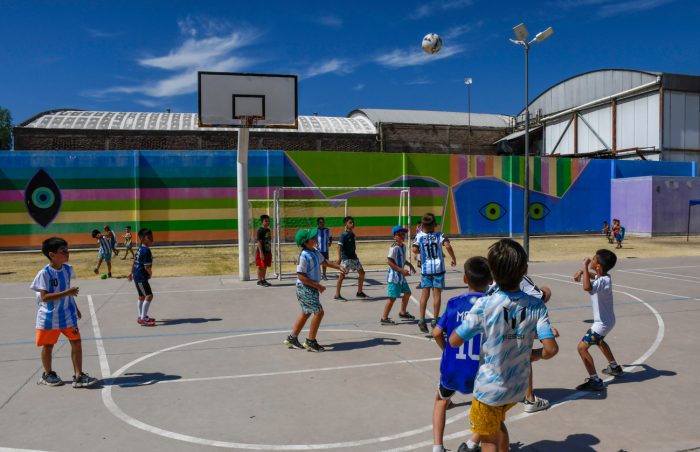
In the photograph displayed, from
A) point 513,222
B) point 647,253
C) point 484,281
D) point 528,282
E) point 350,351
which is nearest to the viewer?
point 484,281

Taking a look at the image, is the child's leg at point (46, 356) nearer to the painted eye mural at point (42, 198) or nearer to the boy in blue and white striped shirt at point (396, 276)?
the boy in blue and white striped shirt at point (396, 276)

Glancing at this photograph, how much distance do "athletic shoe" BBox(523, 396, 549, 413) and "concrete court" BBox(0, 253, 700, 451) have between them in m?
0.07

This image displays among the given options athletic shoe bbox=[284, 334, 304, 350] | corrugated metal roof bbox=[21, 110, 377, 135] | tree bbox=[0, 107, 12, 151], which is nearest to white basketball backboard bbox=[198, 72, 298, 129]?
athletic shoe bbox=[284, 334, 304, 350]

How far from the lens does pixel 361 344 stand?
8.25 metres

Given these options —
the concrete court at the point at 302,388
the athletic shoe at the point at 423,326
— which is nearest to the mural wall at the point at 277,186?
the concrete court at the point at 302,388

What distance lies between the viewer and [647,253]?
23.3 metres

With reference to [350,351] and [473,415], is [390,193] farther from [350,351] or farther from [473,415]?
[473,415]

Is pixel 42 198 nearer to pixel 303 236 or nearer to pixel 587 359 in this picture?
pixel 303 236

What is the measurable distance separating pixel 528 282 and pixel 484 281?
6.68 feet

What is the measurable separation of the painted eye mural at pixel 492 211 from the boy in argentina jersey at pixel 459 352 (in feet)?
98.5

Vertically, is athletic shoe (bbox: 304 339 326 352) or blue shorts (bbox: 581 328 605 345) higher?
blue shorts (bbox: 581 328 605 345)

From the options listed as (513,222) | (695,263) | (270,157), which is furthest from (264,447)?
(513,222)

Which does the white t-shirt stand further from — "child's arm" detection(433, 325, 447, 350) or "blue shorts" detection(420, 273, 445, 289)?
"child's arm" detection(433, 325, 447, 350)

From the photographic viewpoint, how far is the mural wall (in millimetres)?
27516
